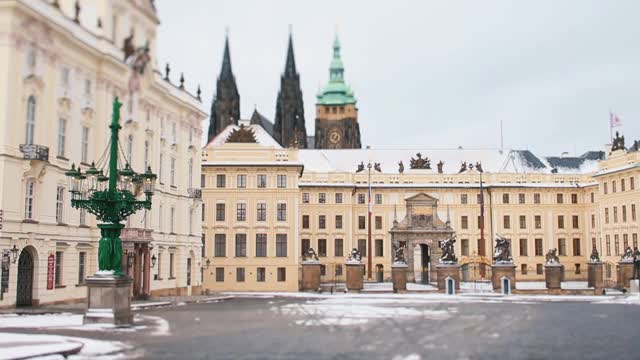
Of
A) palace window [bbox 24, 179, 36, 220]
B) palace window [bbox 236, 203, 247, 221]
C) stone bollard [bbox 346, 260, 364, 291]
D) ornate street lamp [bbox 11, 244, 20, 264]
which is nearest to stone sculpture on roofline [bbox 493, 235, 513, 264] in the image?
stone bollard [bbox 346, 260, 364, 291]

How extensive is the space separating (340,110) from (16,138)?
114969mm

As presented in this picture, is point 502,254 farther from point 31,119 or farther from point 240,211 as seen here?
point 31,119

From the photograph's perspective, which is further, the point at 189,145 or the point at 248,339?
the point at 189,145

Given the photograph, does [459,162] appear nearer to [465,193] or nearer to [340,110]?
[465,193]

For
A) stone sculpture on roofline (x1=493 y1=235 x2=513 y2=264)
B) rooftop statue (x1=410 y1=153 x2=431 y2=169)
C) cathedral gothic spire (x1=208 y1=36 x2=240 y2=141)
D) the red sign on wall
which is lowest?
the red sign on wall

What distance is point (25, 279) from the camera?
3475 cm

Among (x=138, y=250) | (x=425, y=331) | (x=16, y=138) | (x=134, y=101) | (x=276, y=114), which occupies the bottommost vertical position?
(x=425, y=331)

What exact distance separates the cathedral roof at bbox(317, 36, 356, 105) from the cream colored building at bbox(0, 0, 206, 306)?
310ft

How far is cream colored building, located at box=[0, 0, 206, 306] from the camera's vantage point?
33.4 m

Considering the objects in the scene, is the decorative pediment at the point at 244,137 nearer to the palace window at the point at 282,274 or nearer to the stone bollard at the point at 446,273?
the palace window at the point at 282,274

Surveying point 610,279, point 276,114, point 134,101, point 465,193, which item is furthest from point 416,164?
point 276,114

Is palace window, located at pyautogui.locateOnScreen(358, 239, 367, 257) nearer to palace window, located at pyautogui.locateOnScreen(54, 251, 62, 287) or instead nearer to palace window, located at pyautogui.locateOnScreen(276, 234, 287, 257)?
palace window, located at pyautogui.locateOnScreen(276, 234, 287, 257)

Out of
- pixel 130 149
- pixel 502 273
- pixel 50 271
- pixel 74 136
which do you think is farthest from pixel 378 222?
pixel 50 271

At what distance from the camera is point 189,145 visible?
55.4 m
